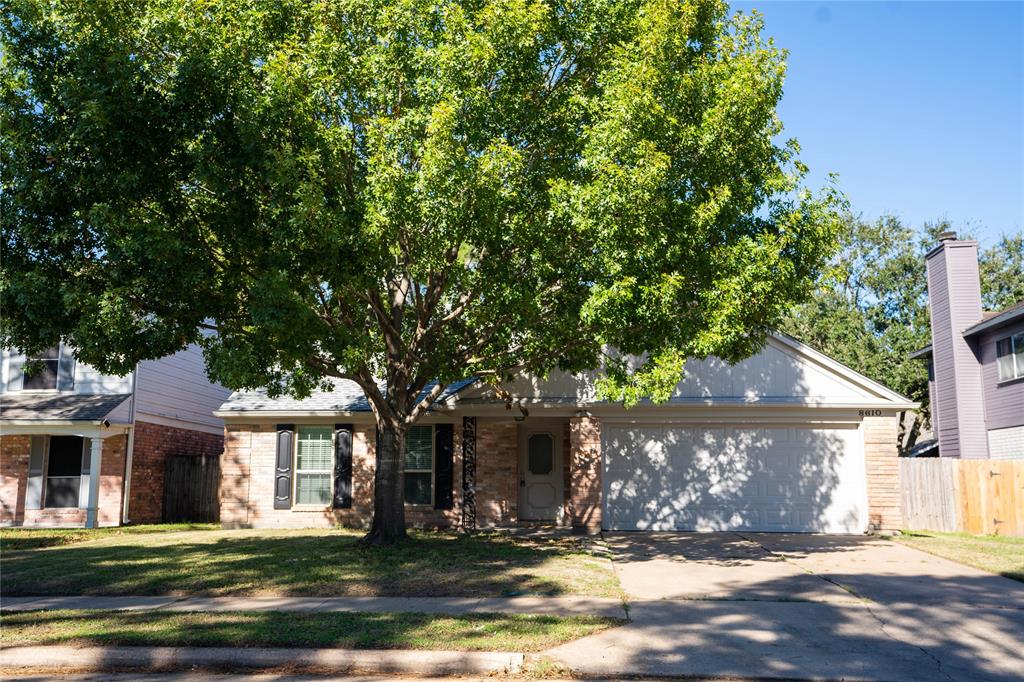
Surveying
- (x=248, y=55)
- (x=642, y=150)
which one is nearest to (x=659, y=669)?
(x=642, y=150)

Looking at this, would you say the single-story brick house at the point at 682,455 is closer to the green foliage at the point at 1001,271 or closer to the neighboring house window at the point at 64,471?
the neighboring house window at the point at 64,471

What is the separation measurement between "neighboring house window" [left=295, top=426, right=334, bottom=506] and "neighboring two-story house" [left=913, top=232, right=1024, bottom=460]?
63.1ft

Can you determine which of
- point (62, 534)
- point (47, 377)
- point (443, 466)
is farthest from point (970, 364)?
point (47, 377)

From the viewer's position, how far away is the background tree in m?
35.1

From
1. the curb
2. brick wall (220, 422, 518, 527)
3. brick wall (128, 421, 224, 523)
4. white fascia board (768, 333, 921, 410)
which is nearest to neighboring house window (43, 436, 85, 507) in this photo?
brick wall (128, 421, 224, 523)

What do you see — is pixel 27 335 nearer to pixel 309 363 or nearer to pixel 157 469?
pixel 309 363

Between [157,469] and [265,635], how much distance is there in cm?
1578

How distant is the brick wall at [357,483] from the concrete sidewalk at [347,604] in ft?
27.1

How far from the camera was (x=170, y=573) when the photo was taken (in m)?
11.1

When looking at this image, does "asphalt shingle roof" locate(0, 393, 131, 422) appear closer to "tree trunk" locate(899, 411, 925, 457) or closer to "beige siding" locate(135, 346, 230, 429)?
"beige siding" locate(135, 346, 230, 429)

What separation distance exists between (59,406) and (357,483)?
26.8 feet

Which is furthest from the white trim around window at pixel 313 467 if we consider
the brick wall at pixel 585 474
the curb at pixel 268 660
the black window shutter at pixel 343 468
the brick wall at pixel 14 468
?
the curb at pixel 268 660

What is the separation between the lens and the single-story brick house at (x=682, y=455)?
1747 cm

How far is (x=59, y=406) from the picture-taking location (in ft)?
65.6
